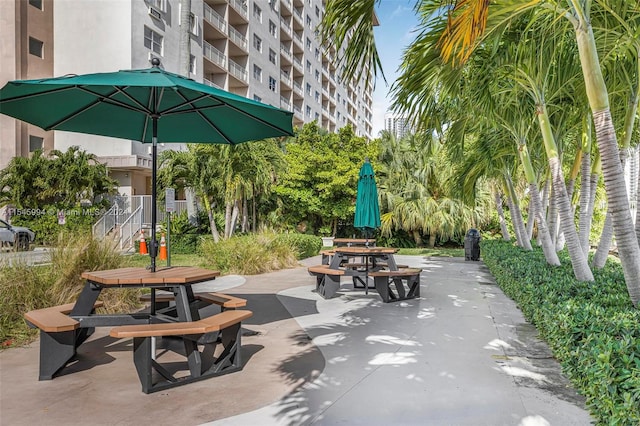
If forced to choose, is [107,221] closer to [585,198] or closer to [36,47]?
[36,47]

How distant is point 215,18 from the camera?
28250 millimetres

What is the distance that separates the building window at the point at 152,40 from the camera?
74.2ft

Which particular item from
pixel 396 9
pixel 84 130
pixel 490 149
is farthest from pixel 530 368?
pixel 490 149

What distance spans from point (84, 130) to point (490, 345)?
5742 millimetres

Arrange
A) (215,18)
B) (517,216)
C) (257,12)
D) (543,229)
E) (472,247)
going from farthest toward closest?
1. (257,12)
2. (215,18)
3. (472,247)
4. (517,216)
5. (543,229)

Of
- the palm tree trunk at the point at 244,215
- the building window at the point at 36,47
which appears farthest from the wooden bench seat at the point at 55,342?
the building window at the point at 36,47

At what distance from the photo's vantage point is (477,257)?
16578mm

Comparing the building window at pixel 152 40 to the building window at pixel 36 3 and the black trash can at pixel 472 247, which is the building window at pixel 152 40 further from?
the black trash can at pixel 472 247

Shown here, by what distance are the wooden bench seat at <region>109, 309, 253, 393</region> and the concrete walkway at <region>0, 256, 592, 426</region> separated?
0.39ft

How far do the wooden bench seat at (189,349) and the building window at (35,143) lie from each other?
2188 centimetres

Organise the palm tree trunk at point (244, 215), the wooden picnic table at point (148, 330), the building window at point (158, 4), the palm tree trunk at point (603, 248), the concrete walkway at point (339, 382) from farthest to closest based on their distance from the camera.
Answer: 1. the building window at point (158, 4)
2. the palm tree trunk at point (244, 215)
3. the palm tree trunk at point (603, 248)
4. the wooden picnic table at point (148, 330)
5. the concrete walkway at point (339, 382)

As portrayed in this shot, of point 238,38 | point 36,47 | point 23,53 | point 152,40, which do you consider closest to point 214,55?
point 238,38

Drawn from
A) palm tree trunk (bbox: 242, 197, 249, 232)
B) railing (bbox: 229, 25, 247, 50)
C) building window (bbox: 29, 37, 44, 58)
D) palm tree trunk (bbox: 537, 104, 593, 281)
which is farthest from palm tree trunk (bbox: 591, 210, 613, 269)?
railing (bbox: 229, 25, 247, 50)

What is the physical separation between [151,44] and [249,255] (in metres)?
16.8
